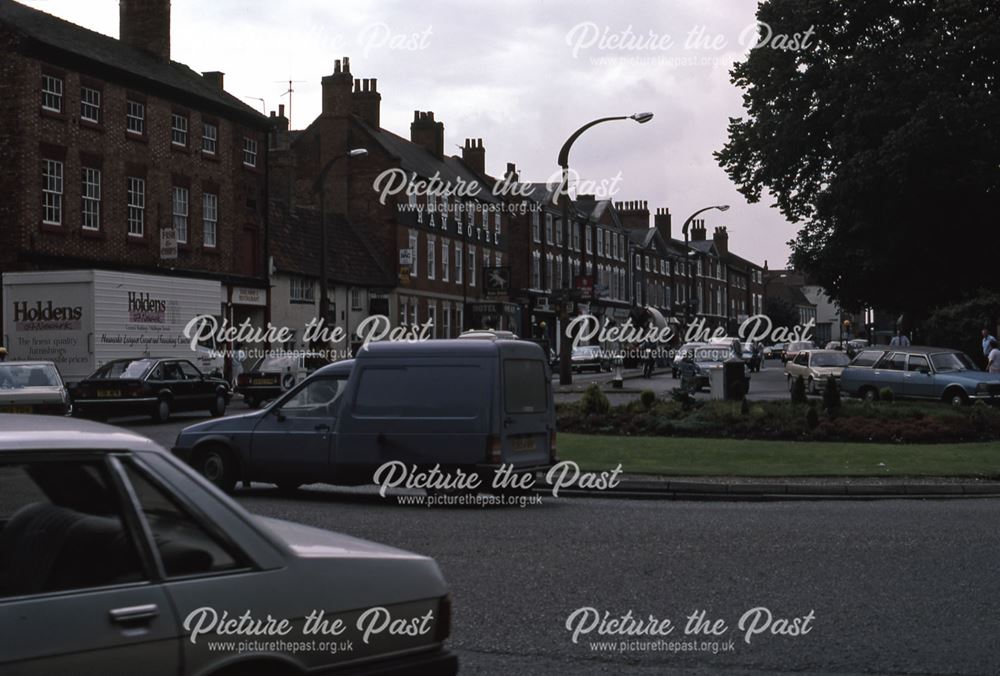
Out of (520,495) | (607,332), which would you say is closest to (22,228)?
(520,495)

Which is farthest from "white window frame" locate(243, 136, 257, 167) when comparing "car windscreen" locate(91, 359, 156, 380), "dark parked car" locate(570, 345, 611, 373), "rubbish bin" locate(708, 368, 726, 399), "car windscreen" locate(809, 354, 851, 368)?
"car windscreen" locate(809, 354, 851, 368)

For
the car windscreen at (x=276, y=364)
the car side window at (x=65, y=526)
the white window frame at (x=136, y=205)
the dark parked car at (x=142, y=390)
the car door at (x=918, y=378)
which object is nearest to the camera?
the car side window at (x=65, y=526)

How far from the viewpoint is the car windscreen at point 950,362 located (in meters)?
30.8

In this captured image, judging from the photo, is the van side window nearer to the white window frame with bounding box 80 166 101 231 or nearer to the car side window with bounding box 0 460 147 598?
the car side window with bounding box 0 460 147 598

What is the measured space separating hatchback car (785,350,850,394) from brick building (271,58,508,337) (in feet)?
74.9

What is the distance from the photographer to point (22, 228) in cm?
3359

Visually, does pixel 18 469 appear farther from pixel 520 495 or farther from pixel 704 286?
pixel 704 286

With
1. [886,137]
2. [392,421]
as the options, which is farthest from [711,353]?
[392,421]

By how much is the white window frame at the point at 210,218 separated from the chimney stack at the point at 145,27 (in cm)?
515

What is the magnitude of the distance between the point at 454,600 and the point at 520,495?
6.67m

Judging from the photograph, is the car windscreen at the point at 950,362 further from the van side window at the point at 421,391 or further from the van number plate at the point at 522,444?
the van side window at the point at 421,391

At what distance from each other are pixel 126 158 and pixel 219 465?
26820 mm

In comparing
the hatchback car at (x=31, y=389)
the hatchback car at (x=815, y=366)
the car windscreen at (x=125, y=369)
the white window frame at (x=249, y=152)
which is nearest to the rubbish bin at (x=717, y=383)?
the hatchback car at (x=815, y=366)

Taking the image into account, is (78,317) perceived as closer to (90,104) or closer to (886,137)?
(90,104)
